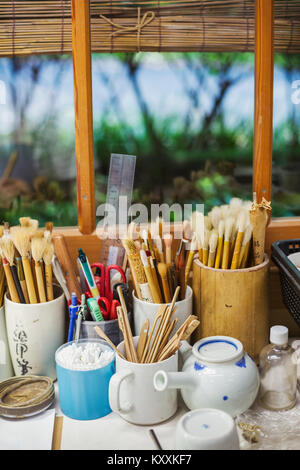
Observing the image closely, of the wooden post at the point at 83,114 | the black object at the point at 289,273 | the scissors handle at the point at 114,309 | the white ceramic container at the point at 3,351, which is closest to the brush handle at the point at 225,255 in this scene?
the black object at the point at 289,273

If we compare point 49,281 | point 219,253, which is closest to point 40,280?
point 49,281

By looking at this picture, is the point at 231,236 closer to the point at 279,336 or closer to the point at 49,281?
the point at 279,336

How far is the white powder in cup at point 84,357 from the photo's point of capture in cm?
100

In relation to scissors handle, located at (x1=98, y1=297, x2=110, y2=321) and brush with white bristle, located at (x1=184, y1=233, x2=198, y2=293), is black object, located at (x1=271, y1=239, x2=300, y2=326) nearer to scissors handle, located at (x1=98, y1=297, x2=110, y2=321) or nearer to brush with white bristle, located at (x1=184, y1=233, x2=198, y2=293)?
brush with white bristle, located at (x1=184, y1=233, x2=198, y2=293)

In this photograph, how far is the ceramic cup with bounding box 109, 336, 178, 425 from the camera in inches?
37.5

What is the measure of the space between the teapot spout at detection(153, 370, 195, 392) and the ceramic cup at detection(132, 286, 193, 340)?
15 centimetres

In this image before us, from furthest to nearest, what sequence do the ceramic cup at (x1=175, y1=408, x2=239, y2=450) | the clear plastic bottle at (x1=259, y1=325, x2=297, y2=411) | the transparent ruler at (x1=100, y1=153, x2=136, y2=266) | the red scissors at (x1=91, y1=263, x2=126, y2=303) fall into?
the transparent ruler at (x1=100, y1=153, x2=136, y2=266)
the red scissors at (x1=91, y1=263, x2=126, y2=303)
the clear plastic bottle at (x1=259, y1=325, x2=297, y2=411)
the ceramic cup at (x1=175, y1=408, x2=239, y2=450)

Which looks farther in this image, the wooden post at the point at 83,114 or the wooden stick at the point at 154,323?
the wooden post at the point at 83,114

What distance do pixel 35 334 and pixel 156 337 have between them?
0.82 ft

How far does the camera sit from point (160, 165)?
4.40 ft

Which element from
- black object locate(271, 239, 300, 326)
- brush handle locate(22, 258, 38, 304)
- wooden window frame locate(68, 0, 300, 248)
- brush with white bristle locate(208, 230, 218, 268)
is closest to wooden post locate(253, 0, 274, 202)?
wooden window frame locate(68, 0, 300, 248)

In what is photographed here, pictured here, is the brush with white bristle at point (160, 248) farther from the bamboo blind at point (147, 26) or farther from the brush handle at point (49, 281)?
the bamboo blind at point (147, 26)

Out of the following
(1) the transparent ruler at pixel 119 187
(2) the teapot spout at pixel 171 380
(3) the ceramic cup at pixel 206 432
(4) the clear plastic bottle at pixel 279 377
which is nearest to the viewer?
(3) the ceramic cup at pixel 206 432

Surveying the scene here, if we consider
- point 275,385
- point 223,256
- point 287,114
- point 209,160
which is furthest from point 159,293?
point 287,114
